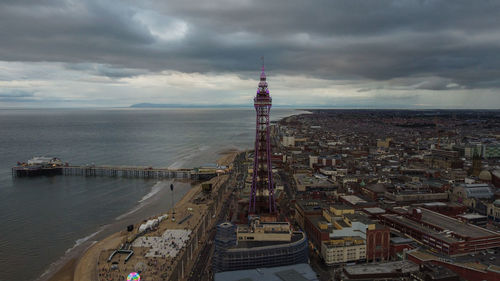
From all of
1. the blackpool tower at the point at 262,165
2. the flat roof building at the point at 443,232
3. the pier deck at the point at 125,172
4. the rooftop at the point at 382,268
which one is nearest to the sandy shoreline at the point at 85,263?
the blackpool tower at the point at 262,165

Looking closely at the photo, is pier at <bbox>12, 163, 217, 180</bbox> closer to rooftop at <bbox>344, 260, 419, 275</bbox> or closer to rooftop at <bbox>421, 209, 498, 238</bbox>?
rooftop at <bbox>421, 209, 498, 238</bbox>

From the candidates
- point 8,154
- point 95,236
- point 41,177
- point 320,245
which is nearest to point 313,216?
point 320,245

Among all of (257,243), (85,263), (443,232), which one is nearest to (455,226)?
(443,232)

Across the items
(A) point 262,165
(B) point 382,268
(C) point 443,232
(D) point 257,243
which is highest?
(A) point 262,165

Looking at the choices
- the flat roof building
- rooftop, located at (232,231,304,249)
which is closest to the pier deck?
the flat roof building

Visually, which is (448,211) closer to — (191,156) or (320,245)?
(320,245)

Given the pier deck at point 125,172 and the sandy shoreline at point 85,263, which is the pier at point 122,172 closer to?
the pier deck at point 125,172

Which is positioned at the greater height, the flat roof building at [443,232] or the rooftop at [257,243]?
the rooftop at [257,243]

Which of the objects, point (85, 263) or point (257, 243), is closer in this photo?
point (257, 243)

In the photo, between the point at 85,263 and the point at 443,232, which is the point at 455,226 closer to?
the point at 443,232
